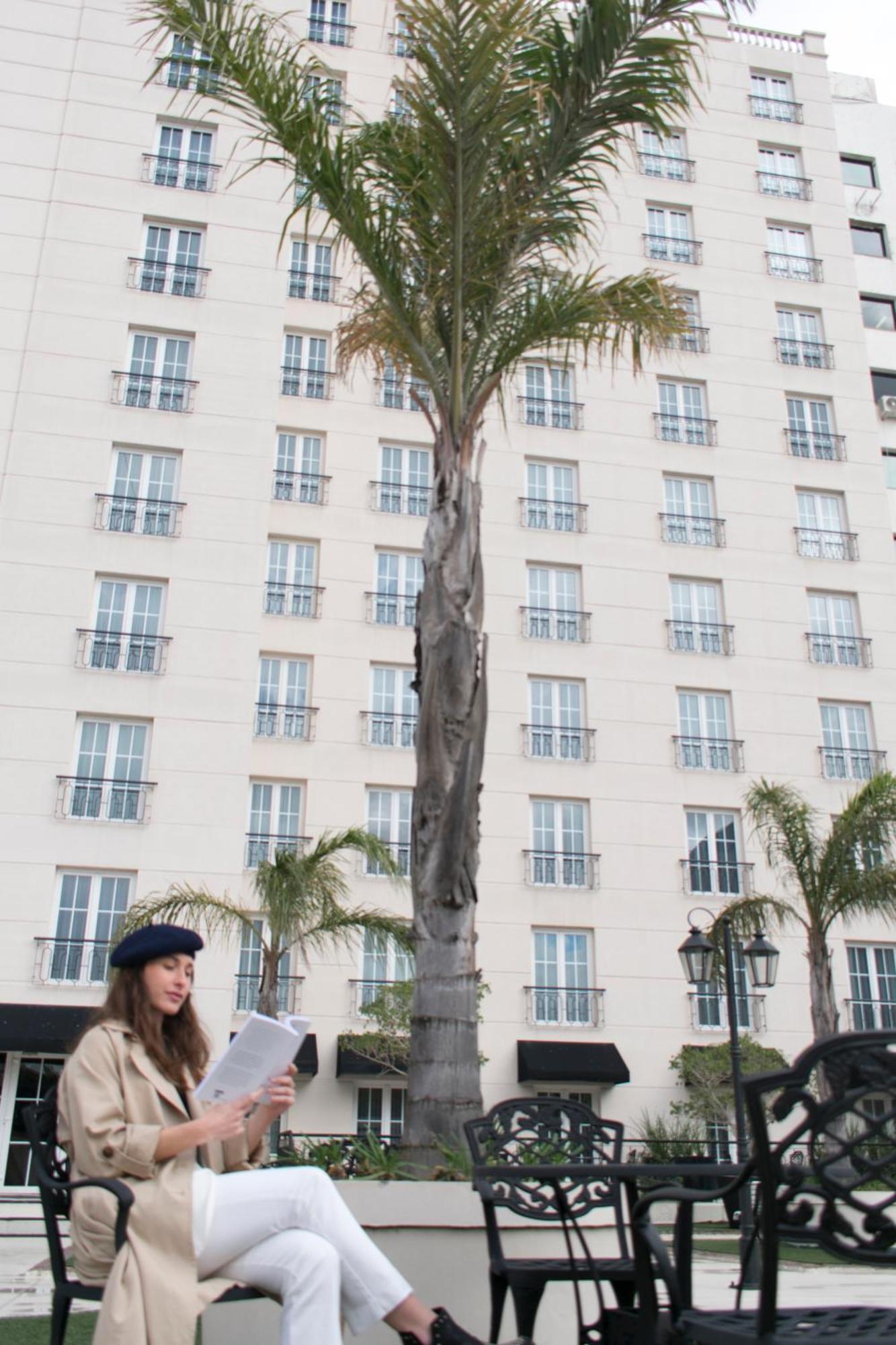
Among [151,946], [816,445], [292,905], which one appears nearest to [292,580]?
[292,905]

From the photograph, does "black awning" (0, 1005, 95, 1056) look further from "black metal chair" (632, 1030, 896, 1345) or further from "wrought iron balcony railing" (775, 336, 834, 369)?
"wrought iron balcony railing" (775, 336, 834, 369)

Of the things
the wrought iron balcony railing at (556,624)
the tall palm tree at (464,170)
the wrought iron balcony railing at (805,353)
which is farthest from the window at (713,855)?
the tall palm tree at (464,170)

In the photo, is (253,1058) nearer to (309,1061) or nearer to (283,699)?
(309,1061)

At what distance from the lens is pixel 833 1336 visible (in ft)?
7.79

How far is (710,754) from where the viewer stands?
25438 mm

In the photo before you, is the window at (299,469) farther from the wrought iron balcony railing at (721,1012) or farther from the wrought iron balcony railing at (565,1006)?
the wrought iron balcony railing at (721,1012)

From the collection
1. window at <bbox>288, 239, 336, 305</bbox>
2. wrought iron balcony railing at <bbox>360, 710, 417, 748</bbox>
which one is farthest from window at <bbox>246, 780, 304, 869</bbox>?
window at <bbox>288, 239, 336, 305</bbox>

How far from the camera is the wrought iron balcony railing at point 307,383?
2622cm

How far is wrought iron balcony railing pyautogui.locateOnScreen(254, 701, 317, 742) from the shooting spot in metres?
23.6

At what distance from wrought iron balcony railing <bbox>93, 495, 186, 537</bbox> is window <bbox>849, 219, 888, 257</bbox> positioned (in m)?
21.1

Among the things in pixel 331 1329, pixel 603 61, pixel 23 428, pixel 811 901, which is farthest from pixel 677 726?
pixel 331 1329

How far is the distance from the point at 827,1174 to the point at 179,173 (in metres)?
27.8

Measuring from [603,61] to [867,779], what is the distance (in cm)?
2094

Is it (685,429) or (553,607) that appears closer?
(553,607)
